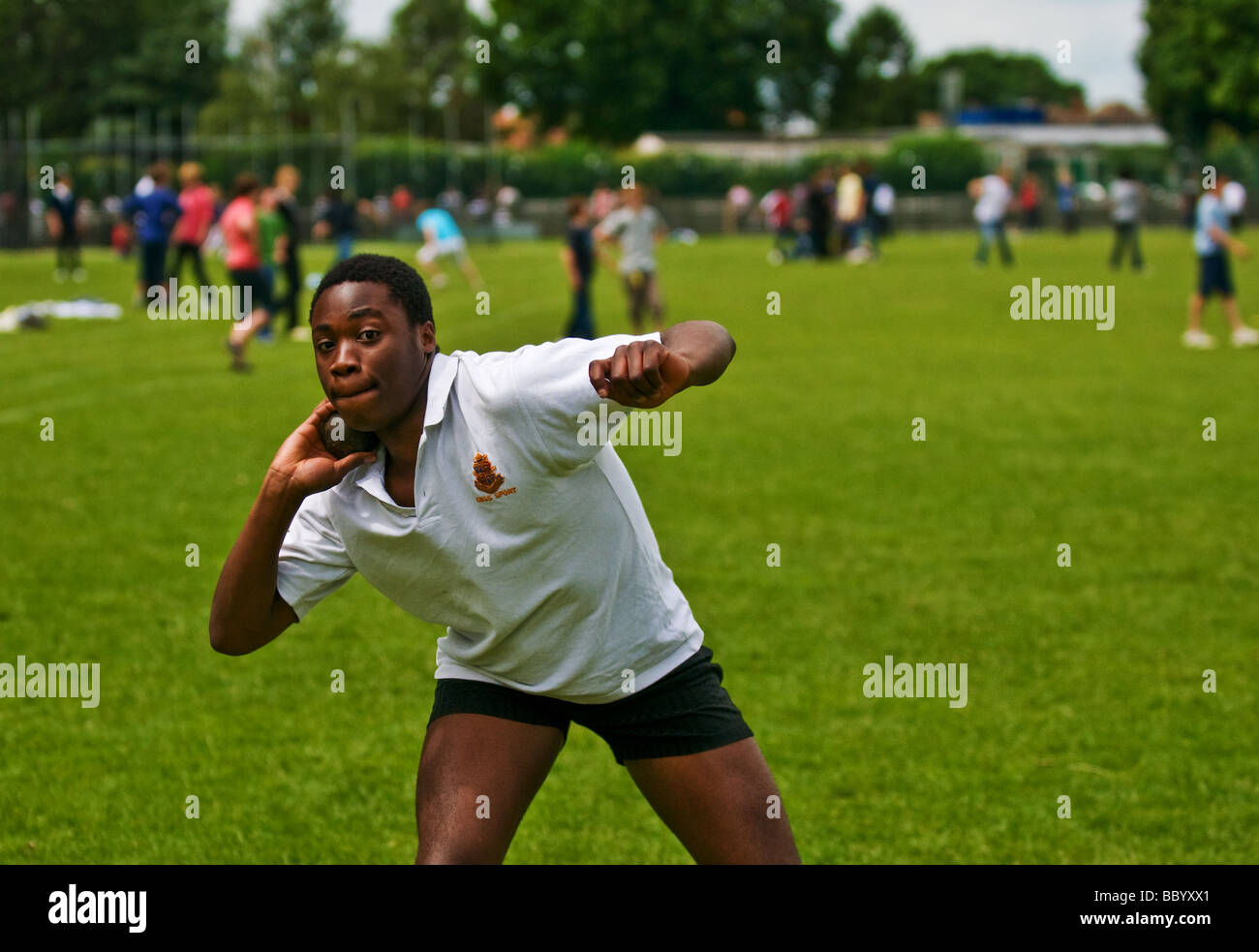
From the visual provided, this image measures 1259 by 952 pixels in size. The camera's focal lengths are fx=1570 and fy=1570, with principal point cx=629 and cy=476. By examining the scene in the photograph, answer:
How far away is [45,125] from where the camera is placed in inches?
1957

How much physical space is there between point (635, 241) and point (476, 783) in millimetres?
17778

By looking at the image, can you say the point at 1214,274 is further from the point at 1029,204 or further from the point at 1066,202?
the point at 1029,204

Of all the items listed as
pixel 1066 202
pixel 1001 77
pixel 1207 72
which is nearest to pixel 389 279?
pixel 1066 202

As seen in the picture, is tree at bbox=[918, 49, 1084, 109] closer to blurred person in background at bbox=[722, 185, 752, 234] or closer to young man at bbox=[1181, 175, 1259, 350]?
blurred person in background at bbox=[722, 185, 752, 234]

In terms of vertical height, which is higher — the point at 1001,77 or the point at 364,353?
the point at 1001,77

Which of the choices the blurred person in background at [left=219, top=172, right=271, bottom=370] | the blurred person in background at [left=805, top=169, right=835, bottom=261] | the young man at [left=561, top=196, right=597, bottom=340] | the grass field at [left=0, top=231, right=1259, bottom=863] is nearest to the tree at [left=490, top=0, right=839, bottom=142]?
the blurred person in background at [left=805, top=169, right=835, bottom=261]

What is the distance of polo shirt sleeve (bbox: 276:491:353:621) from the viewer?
3682 mm

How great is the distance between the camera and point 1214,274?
18.9 m

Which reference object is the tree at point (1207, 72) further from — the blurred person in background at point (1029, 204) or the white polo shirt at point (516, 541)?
the white polo shirt at point (516, 541)

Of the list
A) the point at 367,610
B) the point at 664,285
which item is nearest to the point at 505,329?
the point at 664,285

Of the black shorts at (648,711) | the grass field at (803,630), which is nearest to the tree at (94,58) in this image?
the grass field at (803,630)

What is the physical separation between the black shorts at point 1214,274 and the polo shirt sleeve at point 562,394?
668 inches

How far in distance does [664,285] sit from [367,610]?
2200 cm

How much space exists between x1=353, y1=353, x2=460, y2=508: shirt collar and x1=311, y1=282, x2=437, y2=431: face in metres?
0.05
